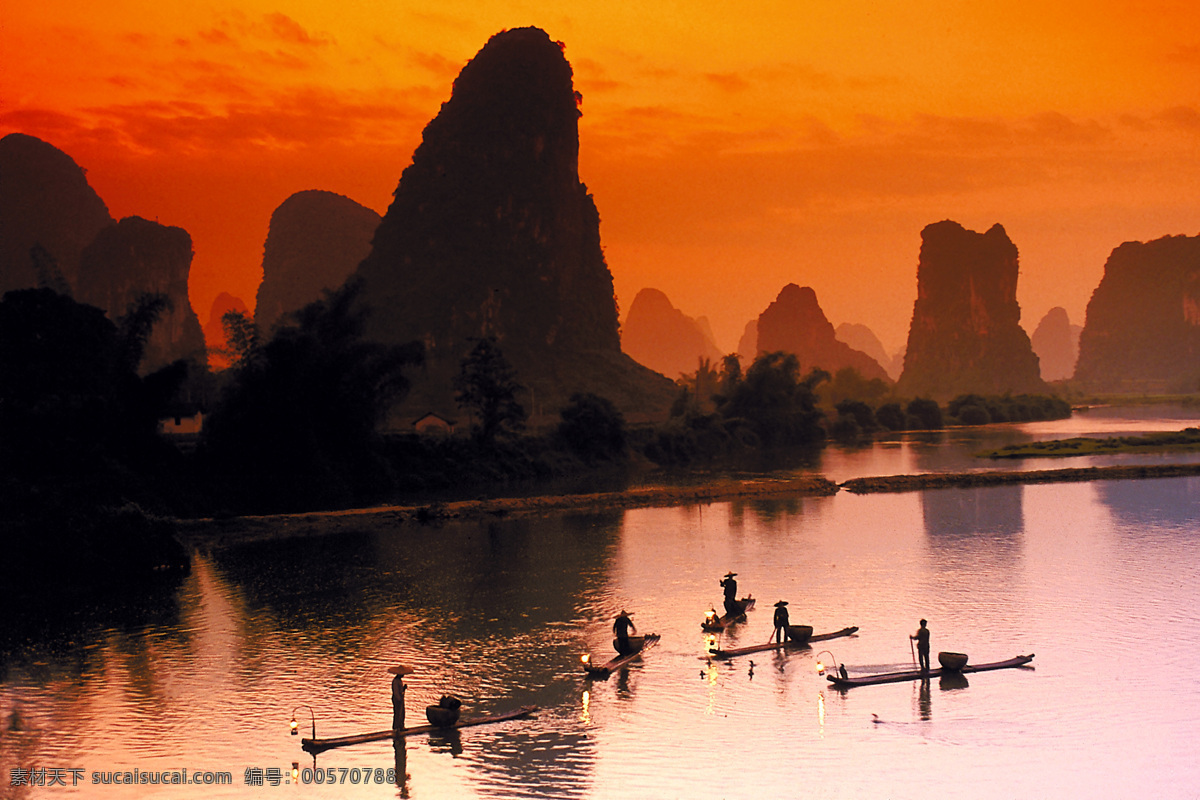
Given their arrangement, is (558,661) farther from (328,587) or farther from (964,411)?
(964,411)

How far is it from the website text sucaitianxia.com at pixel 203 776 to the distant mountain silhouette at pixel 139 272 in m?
167

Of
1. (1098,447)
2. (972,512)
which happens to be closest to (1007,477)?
(972,512)

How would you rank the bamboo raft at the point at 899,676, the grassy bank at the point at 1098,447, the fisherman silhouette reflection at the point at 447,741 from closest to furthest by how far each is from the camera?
the fisherman silhouette reflection at the point at 447,741 → the bamboo raft at the point at 899,676 → the grassy bank at the point at 1098,447

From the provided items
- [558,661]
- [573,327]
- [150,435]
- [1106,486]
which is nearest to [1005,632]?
[558,661]

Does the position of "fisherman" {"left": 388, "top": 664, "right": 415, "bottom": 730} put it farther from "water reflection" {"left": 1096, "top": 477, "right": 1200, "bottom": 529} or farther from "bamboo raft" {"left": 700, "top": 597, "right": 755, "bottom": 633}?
"water reflection" {"left": 1096, "top": 477, "right": 1200, "bottom": 529}

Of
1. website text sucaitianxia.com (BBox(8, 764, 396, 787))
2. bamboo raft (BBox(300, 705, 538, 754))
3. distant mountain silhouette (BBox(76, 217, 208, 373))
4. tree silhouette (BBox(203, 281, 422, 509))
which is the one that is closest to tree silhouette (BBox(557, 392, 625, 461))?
tree silhouette (BBox(203, 281, 422, 509))

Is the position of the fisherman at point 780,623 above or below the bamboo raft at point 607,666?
above

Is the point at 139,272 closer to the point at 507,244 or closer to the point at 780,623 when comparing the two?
the point at 507,244

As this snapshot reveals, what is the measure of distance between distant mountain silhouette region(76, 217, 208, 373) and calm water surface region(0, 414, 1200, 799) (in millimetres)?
154877

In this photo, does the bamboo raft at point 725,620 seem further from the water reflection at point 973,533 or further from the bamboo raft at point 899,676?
the water reflection at point 973,533

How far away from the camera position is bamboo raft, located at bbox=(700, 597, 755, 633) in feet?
84.4

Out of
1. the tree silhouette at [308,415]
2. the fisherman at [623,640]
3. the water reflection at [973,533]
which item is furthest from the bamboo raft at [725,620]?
the tree silhouette at [308,415]

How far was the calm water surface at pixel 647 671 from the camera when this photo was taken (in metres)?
17.6

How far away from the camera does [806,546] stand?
39594 mm
